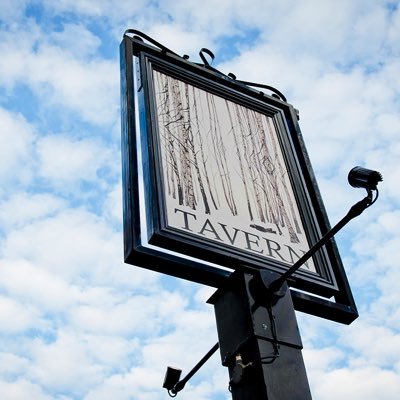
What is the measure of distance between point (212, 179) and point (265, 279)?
2.92 feet

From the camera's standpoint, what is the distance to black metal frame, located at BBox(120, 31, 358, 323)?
3100mm

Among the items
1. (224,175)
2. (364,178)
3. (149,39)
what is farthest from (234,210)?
(149,39)

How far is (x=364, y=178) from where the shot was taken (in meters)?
2.94

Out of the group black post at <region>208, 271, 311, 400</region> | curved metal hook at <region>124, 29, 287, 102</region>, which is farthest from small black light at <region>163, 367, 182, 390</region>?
curved metal hook at <region>124, 29, 287, 102</region>

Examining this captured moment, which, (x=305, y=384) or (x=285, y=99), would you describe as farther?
(x=285, y=99)

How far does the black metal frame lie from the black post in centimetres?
15

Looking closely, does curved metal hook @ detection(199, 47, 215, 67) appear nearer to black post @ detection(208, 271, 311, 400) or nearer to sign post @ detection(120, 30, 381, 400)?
sign post @ detection(120, 30, 381, 400)

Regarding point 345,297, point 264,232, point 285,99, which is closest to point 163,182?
point 264,232

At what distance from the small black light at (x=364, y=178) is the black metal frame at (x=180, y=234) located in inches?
26.6

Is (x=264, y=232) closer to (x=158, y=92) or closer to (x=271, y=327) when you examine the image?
(x=271, y=327)

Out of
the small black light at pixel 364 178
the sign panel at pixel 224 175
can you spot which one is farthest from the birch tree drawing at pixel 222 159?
the small black light at pixel 364 178

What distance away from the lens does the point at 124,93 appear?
13.1 ft

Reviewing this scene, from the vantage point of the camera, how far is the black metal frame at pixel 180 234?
310 centimetres

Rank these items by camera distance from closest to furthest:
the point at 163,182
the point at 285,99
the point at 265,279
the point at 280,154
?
the point at 265,279, the point at 163,182, the point at 280,154, the point at 285,99
